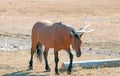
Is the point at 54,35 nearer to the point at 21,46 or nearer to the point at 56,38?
the point at 56,38

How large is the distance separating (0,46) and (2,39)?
101 inches

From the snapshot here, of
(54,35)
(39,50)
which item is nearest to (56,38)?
(54,35)

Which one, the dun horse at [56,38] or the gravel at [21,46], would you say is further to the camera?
the gravel at [21,46]

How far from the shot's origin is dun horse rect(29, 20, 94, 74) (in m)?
10.7

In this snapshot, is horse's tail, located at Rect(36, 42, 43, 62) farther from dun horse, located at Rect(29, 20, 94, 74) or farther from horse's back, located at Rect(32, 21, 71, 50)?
horse's back, located at Rect(32, 21, 71, 50)

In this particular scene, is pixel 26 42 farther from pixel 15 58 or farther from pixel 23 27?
pixel 23 27

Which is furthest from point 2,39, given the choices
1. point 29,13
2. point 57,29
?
point 29,13

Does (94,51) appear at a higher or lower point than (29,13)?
lower

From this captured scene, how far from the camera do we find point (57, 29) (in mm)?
11508

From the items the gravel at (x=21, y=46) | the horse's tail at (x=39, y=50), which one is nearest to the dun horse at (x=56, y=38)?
the horse's tail at (x=39, y=50)

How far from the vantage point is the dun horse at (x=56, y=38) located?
10695 millimetres

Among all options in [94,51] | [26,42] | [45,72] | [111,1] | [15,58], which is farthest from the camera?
[111,1]

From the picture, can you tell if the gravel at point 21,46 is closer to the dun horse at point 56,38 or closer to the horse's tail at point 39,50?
the horse's tail at point 39,50

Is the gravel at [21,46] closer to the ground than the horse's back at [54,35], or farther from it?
closer to the ground
